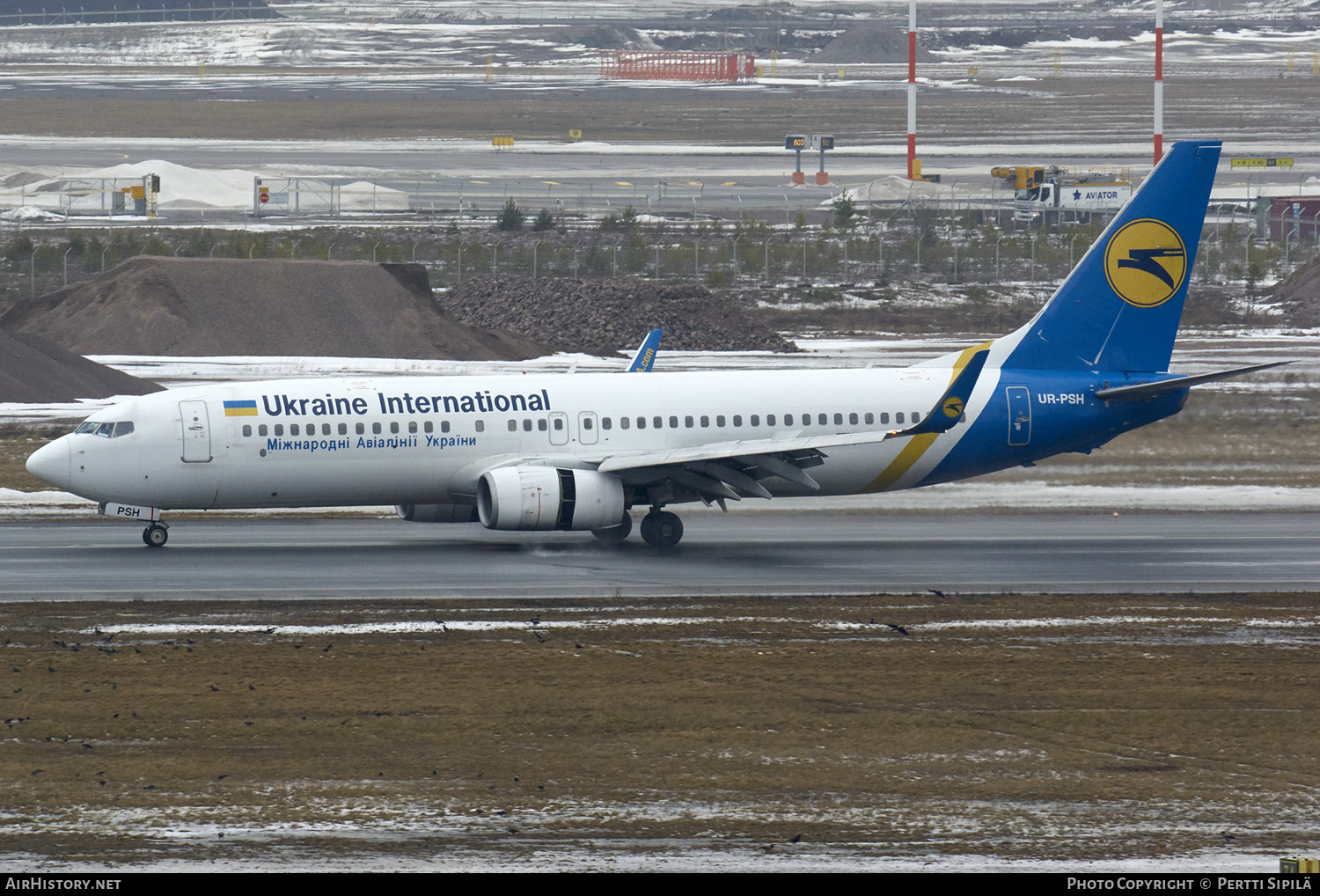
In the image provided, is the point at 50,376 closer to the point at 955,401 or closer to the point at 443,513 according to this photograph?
the point at 443,513

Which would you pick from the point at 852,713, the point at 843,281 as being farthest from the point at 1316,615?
the point at 843,281

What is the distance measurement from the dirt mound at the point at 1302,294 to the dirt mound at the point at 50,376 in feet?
169

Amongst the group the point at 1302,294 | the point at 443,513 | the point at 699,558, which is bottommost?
the point at 699,558

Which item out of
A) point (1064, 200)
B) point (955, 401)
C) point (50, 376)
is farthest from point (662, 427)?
point (1064, 200)

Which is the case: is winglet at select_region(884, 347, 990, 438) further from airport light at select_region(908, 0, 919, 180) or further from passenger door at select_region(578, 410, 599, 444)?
airport light at select_region(908, 0, 919, 180)

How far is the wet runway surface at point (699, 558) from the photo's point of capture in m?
32.2

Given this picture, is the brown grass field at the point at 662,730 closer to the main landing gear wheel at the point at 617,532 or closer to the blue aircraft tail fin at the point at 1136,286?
the main landing gear wheel at the point at 617,532

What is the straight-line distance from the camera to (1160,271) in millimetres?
39719

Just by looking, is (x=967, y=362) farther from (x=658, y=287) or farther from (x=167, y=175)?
(x=167, y=175)

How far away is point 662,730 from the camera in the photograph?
21781mm

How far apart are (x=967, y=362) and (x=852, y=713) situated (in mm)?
16166

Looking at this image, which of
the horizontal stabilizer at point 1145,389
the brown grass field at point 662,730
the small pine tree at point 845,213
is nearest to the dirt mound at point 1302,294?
the small pine tree at point 845,213

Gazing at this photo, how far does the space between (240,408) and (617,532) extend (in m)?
8.81

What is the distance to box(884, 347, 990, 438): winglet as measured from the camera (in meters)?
34.5
